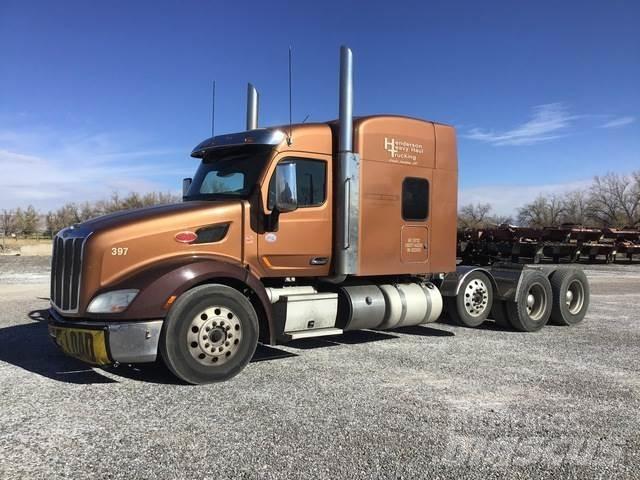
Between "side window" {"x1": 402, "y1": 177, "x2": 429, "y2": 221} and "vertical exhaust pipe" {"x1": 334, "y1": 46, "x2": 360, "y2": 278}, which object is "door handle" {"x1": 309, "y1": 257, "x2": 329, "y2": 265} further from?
"side window" {"x1": 402, "y1": 177, "x2": 429, "y2": 221}

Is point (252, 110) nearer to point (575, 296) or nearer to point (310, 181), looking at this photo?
point (310, 181)

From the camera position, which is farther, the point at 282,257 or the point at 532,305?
the point at 532,305

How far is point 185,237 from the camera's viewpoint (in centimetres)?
597

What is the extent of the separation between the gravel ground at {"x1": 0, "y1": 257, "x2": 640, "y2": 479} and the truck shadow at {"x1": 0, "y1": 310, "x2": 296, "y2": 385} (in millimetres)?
35

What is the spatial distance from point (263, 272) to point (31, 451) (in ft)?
10.6

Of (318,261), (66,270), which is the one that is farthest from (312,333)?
(66,270)

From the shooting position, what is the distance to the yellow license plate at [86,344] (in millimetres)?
5211

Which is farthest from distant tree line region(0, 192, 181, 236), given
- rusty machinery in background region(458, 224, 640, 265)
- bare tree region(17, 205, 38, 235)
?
rusty machinery in background region(458, 224, 640, 265)

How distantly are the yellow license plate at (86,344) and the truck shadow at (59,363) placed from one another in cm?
44

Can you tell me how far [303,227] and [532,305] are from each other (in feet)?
15.9

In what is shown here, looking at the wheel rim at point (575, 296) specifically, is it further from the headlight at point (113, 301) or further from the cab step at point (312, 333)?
the headlight at point (113, 301)

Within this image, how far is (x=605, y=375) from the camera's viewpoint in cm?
631

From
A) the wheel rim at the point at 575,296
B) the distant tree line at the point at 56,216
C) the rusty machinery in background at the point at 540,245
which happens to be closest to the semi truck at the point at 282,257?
the wheel rim at the point at 575,296

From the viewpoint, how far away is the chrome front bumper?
5223 millimetres
